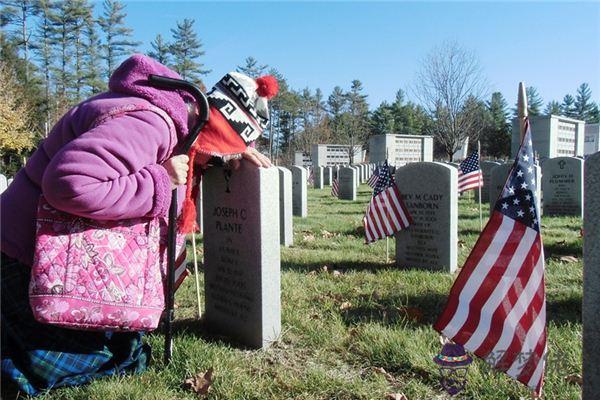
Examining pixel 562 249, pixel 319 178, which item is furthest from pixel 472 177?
pixel 319 178

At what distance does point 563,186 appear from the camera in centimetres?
1183

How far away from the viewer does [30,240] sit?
251 centimetres

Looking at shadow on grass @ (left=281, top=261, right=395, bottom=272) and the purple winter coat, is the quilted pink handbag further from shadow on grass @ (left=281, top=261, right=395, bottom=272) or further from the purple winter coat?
shadow on grass @ (left=281, top=261, right=395, bottom=272)

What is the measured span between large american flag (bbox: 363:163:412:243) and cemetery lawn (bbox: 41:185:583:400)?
72 centimetres

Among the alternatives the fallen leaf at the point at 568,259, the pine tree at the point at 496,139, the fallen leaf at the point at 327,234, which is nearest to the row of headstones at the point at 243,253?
the fallen leaf at the point at 568,259

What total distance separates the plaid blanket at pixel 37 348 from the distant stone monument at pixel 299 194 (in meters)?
9.59

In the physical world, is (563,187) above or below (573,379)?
above

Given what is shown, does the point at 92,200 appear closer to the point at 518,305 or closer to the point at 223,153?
the point at 223,153

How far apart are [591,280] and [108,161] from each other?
213 centimetres

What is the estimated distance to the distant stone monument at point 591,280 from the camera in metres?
1.94

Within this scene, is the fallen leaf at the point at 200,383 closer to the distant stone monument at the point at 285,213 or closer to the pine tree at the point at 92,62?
the distant stone monument at the point at 285,213

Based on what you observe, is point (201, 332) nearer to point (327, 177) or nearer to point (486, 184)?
point (486, 184)

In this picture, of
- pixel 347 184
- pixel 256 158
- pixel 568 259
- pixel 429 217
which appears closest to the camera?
pixel 256 158

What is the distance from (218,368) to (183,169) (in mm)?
1287
